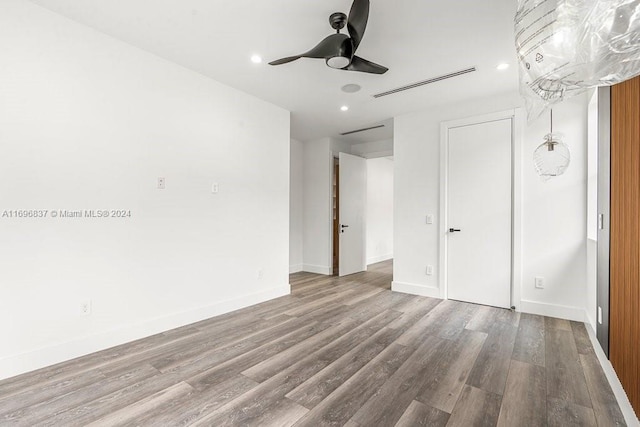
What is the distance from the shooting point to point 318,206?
19.2 feet

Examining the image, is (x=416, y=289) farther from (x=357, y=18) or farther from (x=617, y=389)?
(x=357, y=18)

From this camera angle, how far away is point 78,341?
2.34 meters

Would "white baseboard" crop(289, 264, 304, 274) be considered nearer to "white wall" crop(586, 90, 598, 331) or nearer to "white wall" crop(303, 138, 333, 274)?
"white wall" crop(303, 138, 333, 274)

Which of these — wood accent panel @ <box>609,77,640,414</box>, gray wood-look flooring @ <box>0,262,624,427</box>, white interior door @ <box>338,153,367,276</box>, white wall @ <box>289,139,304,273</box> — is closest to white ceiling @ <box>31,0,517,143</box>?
wood accent panel @ <box>609,77,640,414</box>

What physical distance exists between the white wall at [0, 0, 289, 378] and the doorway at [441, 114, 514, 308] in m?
2.63

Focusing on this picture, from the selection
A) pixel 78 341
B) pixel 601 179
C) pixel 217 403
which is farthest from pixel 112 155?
pixel 601 179

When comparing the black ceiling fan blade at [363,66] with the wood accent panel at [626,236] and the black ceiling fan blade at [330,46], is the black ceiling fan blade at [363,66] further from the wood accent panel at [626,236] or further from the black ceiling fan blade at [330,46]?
the wood accent panel at [626,236]

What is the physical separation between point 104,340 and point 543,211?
4.60m

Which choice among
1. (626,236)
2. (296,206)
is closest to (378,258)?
(296,206)

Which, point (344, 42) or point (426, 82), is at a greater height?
point (426, 82)

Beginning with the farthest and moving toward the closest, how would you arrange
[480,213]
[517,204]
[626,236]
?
[480,213] → [517,204] → [626,236]

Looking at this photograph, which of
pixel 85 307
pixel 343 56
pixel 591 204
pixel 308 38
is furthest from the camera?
pixel 591 204

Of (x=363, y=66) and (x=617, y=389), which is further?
(x=363, y=66)

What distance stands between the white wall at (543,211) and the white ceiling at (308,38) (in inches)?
20.3
